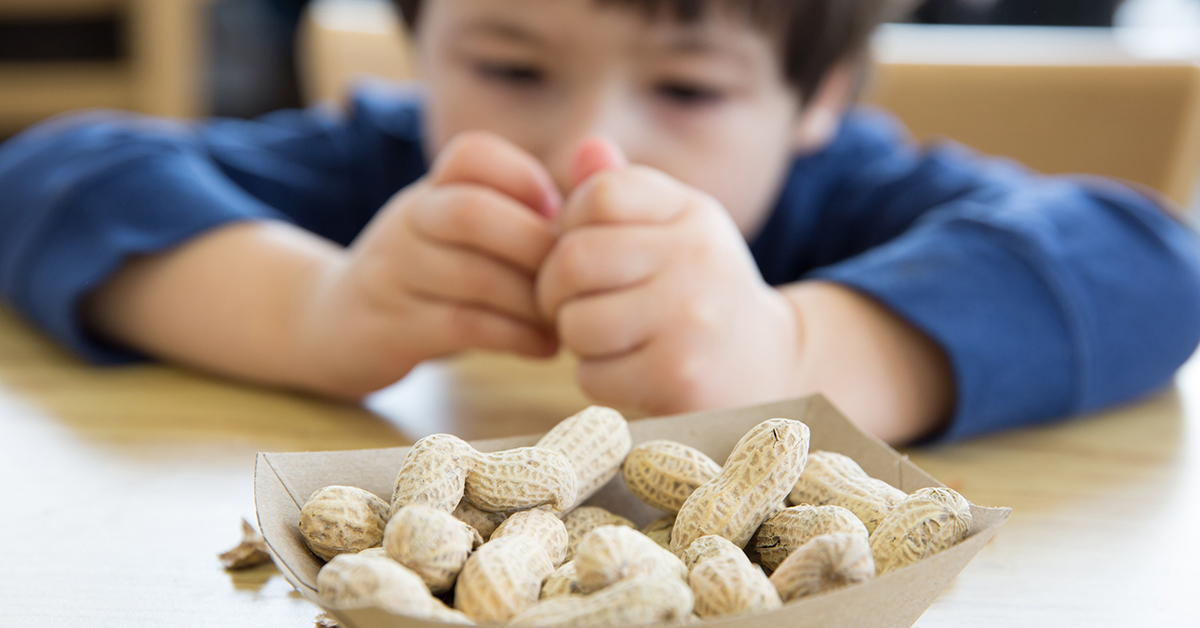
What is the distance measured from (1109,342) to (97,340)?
2.16ft

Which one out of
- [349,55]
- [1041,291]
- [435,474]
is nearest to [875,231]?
[1041,291]

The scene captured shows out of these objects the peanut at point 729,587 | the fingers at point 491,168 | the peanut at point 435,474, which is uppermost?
the fingers at point 491,168

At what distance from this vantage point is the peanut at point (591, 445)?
35cm

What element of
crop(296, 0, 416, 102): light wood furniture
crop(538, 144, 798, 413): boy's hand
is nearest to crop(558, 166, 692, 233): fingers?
crop(538, 144, 798, 413): boy's hand

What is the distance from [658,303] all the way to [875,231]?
0.41m

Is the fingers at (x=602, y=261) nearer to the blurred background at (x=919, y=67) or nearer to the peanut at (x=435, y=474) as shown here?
the peanut at (x=435, y=474)

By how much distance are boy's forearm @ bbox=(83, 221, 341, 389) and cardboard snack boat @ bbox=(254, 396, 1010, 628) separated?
255 millimetres

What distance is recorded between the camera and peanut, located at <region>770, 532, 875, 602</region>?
260 millimetres

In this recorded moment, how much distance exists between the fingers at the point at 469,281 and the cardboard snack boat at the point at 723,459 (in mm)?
188

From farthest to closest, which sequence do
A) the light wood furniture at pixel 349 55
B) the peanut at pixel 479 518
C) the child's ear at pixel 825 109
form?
the light wood furniture at pixel 349 55 → the child's ear at pixel 825 109 → the peanut at pixel 479 518

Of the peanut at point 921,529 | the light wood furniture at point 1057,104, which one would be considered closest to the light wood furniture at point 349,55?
the light wood furniture at point 1057,104

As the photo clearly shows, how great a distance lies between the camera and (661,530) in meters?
0.36

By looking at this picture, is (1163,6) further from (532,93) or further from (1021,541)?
(1021,541)

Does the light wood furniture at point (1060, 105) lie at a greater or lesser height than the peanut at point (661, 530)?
greater
